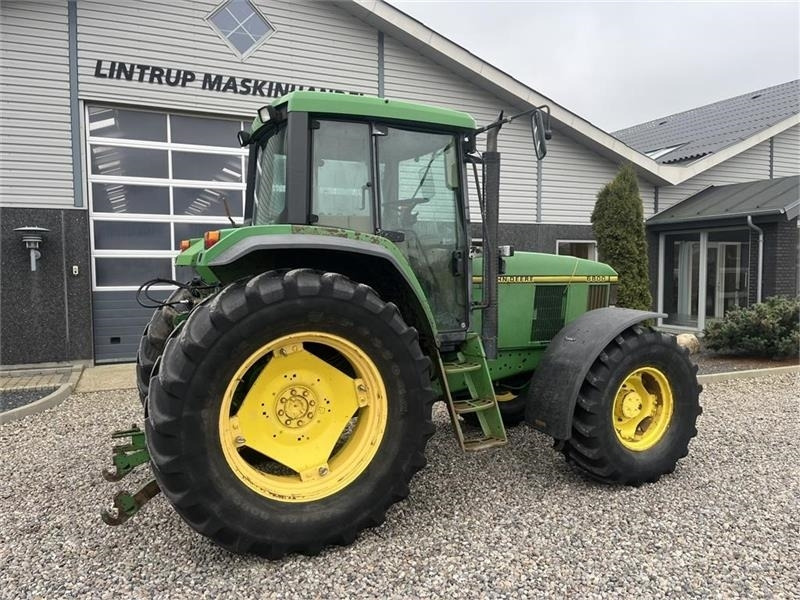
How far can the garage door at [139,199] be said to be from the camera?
789 centimetres

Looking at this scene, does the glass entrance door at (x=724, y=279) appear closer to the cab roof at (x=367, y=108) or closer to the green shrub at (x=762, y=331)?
the green shrub at (x=762, y=331)

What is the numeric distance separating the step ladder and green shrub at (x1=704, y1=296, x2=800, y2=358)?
22.0 feet

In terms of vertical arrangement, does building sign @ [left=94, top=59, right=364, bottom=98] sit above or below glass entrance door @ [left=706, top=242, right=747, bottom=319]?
above

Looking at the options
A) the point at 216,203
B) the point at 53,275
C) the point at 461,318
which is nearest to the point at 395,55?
the point at 216,203

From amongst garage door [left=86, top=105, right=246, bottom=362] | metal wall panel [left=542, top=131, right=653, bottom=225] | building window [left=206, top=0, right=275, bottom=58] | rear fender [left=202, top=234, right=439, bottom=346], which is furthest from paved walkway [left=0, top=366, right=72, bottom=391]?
metal wall panel [left=542, top=131, right=653, bottom=225]

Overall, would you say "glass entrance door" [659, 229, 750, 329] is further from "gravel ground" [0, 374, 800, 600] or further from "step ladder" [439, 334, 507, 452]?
"step ladder" [439, 334, 507, 452]

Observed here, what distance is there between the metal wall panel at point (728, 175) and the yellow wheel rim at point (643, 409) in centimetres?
940

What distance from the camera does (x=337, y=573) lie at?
2576 millimetres

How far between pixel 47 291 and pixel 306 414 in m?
6.42

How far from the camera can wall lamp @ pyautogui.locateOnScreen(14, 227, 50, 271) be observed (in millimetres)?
7215

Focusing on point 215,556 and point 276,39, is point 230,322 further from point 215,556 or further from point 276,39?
point 276,39

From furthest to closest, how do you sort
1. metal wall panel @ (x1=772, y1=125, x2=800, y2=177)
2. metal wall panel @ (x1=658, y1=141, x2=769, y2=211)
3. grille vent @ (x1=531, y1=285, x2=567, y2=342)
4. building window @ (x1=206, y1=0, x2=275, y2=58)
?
1. metal wall panel @ (x1=772, y1=125, x2=800, y2=177)
2. metal wall panel @ (x1=658, y1=141, x2=769, y2=211)
3. building window @ (x1=206, y1=0, x2=275, y2=58)
4. grille vent @ (x1=531, y1=285, x2=567, y2=342)

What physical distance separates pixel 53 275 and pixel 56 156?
1.62 metres

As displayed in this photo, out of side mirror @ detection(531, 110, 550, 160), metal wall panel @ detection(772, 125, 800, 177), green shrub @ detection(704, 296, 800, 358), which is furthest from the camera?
metal wall panel @ detection(772, 125, 800, 177)
